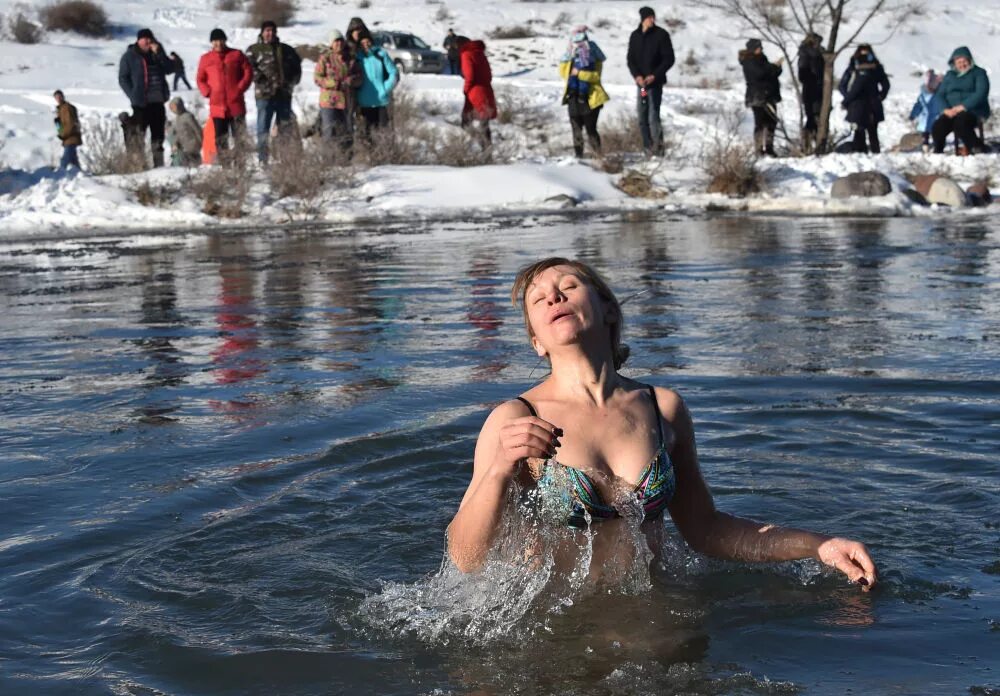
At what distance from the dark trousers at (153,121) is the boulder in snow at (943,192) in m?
10.4

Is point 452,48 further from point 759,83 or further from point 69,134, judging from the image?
point 759,83

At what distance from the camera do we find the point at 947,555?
455 cm

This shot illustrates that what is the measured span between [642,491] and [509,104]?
994 inches

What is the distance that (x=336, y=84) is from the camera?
18906mm

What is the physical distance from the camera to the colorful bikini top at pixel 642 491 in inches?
153

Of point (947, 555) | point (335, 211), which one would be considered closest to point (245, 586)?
point (947, 555)

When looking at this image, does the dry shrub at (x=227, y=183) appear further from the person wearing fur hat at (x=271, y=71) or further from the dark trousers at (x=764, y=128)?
the dark trousers at (x=764, y=128)

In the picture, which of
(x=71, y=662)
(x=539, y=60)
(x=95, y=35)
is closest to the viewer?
(x=71, y=662)

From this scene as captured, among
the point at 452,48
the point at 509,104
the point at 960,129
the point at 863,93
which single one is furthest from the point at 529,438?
the point at 452,48

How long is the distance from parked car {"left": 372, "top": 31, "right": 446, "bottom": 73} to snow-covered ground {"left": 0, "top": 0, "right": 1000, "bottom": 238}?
1868 millimetres

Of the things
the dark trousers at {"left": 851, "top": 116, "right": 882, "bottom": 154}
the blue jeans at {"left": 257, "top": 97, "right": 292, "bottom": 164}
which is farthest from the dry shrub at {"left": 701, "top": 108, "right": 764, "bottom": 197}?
the blue jeans at {"left": 257, "top": 97, "right": 292, "bottom": 164}

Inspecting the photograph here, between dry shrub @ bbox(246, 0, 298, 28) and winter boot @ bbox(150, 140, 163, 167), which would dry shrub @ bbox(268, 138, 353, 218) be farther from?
dry shrub @ bbox(246, 0, 298, 28)

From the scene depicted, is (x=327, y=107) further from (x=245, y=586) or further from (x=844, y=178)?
(x=245, y=586)

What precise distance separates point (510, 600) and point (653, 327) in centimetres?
496
